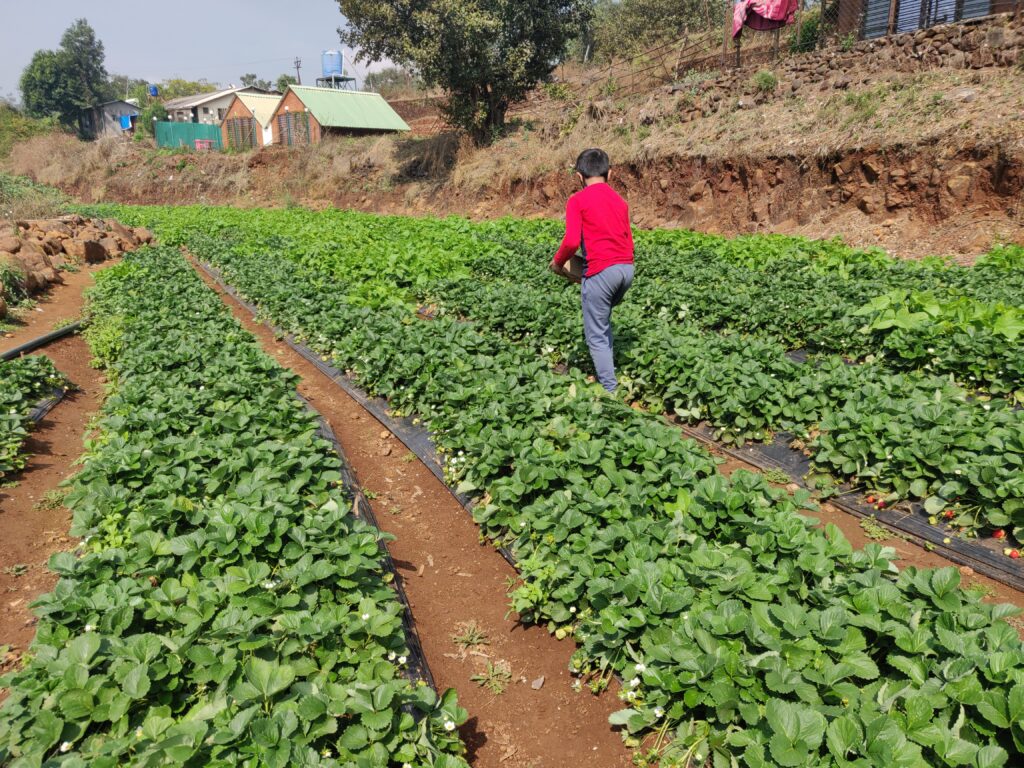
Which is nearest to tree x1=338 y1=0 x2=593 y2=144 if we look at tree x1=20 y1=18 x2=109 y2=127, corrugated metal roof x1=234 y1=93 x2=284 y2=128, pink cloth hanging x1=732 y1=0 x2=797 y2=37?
pink cloth hanging x1=732 y1=0 x2=797 y2=37

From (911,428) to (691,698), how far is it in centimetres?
308

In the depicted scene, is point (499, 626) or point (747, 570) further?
point (499, 626)

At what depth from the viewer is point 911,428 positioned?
15.1 ft

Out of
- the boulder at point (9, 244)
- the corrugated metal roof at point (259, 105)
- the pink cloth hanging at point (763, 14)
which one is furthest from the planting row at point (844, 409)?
the corrugated metal roof at point (259, 105)

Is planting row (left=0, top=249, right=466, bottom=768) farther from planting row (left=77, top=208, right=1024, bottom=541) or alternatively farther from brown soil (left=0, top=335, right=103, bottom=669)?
planting row (left=77, top=208, right=1024, bottom=541)

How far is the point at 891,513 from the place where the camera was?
14.8 ft

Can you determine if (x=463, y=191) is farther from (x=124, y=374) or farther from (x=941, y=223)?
(x=124, y=374)

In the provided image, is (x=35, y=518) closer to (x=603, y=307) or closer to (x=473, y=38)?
(x=603, y=307)

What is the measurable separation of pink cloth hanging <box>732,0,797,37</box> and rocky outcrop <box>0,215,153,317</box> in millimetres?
20154

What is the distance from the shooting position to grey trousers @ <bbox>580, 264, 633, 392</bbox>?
574 centimetres

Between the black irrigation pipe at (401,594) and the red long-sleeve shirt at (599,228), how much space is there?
2.62 m

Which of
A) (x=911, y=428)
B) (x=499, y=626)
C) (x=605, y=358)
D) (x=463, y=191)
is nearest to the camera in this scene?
(x=499, y=626)

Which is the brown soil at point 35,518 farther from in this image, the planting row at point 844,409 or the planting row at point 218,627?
the planting row at point 844,409

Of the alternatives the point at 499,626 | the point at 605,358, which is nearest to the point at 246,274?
the point at 605,358
